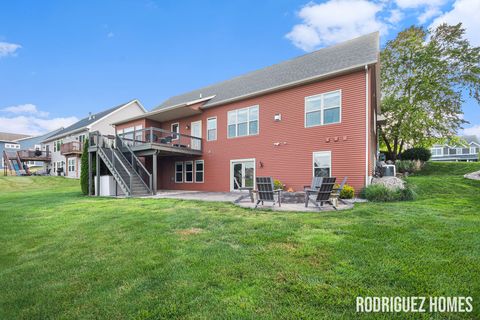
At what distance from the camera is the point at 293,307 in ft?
7.20

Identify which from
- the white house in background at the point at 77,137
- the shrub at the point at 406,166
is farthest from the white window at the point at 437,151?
the white house in background at the point at 77,137

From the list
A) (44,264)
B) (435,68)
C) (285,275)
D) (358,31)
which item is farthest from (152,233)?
(435,68)

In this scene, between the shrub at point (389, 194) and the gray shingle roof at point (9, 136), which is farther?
the gray shingle roof at point (9, 136)

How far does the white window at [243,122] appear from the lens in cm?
1345

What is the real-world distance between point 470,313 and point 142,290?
3.14m

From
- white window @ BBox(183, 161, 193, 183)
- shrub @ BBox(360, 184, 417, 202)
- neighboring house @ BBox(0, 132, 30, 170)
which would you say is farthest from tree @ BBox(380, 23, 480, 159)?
neighboring house @ BBox(0, 132, 30, 170)

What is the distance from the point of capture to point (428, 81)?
1894 cm

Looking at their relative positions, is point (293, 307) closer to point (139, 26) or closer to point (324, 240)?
point (324, 240)

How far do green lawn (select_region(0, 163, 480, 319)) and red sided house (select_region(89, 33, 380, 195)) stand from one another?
5.53 metres

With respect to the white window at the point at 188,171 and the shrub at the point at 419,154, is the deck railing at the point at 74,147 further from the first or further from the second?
the shrub at the point at 419,154

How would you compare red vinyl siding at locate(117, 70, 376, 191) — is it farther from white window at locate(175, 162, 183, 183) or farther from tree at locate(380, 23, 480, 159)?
tree at locate(380, 23, 480, 159)

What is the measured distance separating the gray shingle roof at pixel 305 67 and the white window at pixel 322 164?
11.9ft

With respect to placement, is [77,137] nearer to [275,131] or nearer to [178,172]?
[178,172]

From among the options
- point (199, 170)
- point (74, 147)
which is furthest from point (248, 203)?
point (74, 147)
